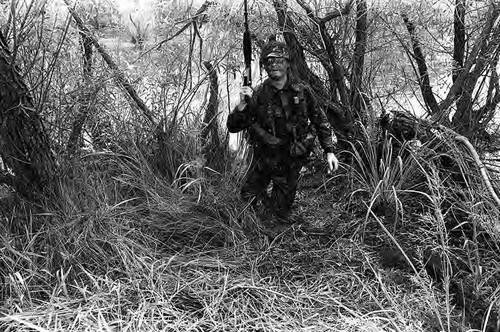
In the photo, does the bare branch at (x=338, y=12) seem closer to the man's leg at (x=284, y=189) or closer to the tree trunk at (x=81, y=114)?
the man's leg at (x=284, y=189)

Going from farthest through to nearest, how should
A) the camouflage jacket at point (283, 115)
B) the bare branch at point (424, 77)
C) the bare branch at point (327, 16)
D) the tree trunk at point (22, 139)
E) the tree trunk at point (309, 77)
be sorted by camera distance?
1. the bare branch at point (424, 77)
2. the tree trunk at point (309, 77)
3. the bare branch at point (327, 16)
4. the camouflage jacket at point (283, 115)
5. the tree trunk at point (22, 139)

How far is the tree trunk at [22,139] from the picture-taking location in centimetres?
281

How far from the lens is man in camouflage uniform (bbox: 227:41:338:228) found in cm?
302

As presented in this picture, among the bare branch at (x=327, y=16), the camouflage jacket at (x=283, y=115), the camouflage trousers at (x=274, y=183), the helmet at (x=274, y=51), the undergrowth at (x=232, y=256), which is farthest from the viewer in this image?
the bare branch at (x=327, y=16)

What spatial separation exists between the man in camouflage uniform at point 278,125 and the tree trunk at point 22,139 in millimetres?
1086

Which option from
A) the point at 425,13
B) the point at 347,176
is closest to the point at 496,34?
the point at 425,13

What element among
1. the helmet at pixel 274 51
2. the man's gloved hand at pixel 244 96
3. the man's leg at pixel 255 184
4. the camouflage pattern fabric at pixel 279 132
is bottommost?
the man's leg at pixel 255 184

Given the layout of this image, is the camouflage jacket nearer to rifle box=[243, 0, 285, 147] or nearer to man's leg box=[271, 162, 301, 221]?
rifle box=[243, 0, 285, 147]

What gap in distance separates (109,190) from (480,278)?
218 cm

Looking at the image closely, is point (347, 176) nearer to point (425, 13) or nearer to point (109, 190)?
point (425, 13)

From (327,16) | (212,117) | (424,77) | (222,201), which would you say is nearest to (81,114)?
(212,117)

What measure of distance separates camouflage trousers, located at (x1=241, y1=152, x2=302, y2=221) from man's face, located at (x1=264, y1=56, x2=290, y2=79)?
1.66 ft

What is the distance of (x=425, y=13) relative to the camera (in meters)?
3.83

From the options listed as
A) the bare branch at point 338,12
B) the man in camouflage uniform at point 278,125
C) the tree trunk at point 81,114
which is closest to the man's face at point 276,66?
the man in camouflage uniform at point 278,125
